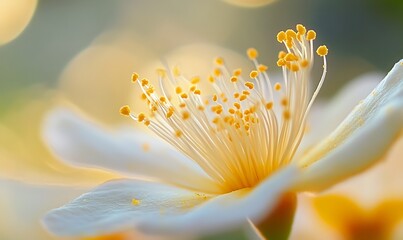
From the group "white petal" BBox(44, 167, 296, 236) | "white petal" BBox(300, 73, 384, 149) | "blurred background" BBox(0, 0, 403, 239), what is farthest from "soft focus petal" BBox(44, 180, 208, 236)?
"blurred background" BBox(0, 0, 403, 239)

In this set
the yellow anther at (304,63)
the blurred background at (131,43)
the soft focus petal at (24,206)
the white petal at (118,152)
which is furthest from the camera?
the blurred background at (131,43)

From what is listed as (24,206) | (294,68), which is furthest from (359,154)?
(24,206)

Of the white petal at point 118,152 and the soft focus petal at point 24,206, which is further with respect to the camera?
the soft focus petal at point 24,206

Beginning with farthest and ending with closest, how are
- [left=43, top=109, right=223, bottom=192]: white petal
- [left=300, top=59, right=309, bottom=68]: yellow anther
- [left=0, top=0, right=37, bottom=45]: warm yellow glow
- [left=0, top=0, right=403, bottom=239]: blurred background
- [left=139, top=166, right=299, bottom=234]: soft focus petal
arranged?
[left=0, top=0, right=37, bottom=45]: warm yellow glow < [left=0, top=0, right=403, bottom=239]: blurred background < [left=43, top=109, right=223, bottom=192]: white petal < [left=300, top=59, right=309, bottom=68]: yellow anther < [left=139, top=166, right=299, bottom=234]: soft focus petal

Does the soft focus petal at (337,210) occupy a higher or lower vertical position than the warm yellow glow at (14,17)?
lower

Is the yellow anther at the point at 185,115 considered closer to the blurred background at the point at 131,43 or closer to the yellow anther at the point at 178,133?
the yellow anther at the point at 178,133

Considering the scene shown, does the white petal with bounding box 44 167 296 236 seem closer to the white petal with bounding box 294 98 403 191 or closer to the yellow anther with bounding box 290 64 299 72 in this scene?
the white petal with bounding box 294 98 403 191

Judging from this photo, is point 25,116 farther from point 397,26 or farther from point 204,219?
point 204,219

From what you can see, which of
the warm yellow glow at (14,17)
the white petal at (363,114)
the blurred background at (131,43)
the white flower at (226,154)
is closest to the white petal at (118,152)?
the white flower at (226,154)

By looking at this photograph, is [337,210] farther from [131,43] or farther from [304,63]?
[131,43]
